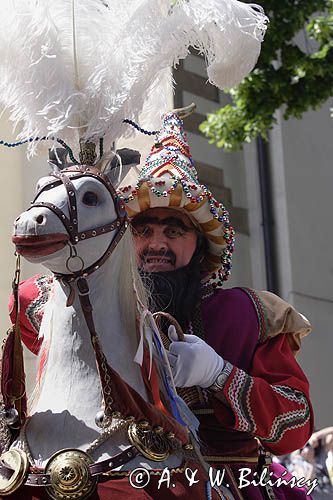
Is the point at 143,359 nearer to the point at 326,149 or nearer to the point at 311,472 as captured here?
the point at 311,472

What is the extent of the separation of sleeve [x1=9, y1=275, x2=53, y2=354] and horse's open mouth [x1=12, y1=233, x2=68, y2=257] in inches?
22.2

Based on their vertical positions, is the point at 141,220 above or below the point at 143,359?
above

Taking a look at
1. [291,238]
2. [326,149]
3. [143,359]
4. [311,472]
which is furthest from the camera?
[326,149]

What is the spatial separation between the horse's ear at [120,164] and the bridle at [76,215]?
0.06 meters

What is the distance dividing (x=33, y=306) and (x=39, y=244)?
0.66 m

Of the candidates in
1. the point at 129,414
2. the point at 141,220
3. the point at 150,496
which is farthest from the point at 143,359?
the point at 141,220

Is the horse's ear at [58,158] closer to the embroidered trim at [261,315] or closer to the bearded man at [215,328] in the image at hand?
the bearded man at [215,328]

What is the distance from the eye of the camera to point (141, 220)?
3.51 meters

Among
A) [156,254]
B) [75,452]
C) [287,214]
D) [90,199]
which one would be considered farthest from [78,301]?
[287,214]

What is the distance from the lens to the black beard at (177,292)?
336 centimetres

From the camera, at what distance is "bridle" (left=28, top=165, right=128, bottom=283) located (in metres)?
2.63

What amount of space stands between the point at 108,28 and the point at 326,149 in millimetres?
8208

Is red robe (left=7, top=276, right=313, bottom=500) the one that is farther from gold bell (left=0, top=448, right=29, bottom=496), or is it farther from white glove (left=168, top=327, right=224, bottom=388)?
gold bell (left=0, top=448, right=29, bottom=496)

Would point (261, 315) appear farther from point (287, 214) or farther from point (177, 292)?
point (287, 214)
